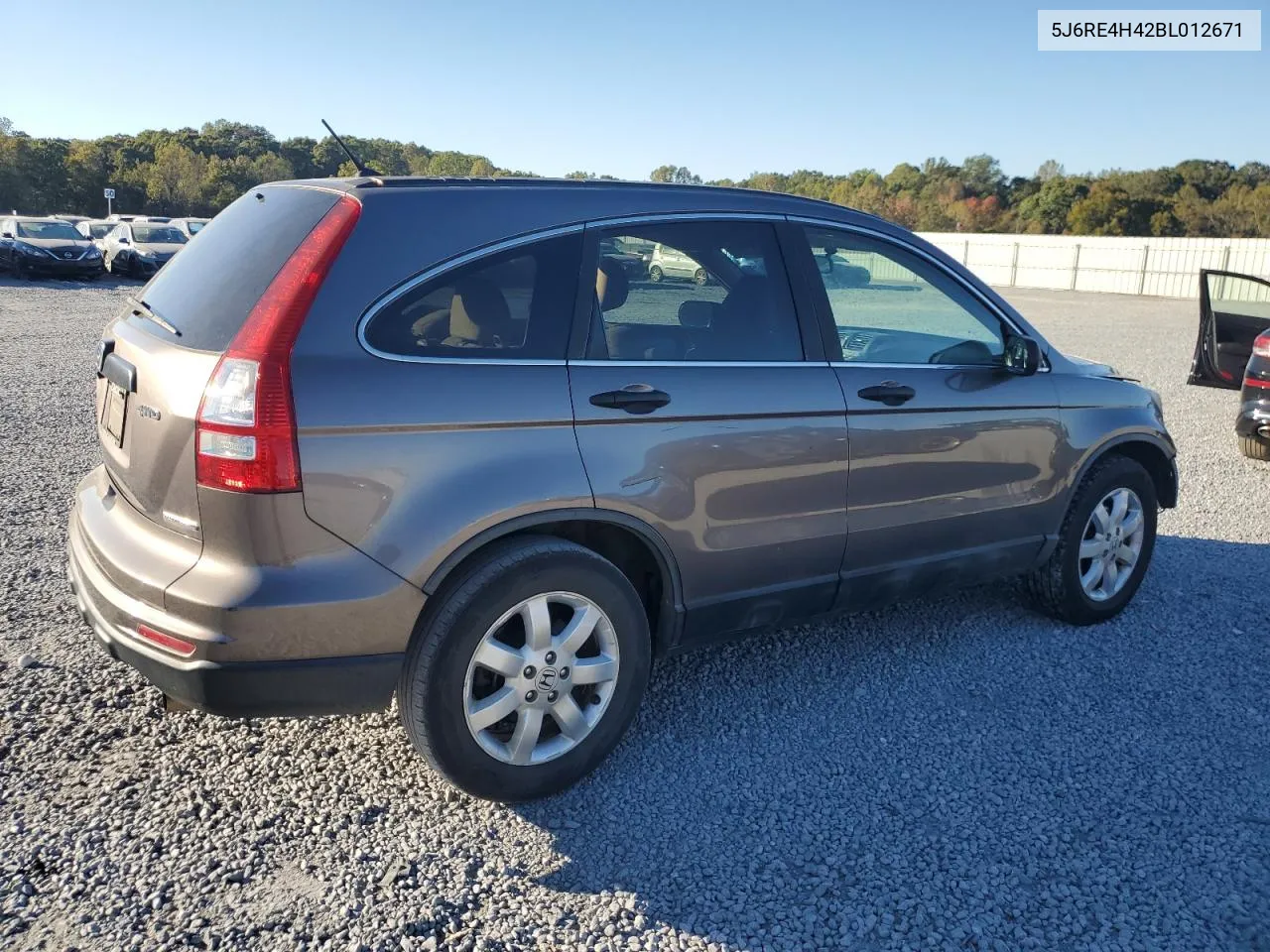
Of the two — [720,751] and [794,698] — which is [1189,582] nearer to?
[794,698]

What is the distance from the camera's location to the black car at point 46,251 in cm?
2631

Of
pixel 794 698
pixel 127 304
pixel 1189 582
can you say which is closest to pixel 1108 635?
pixel 1189 582

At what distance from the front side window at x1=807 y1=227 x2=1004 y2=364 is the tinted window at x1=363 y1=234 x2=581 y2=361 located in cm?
115

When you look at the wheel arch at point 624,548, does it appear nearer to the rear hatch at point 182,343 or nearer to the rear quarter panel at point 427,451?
the rear quarter panel at point 427,451

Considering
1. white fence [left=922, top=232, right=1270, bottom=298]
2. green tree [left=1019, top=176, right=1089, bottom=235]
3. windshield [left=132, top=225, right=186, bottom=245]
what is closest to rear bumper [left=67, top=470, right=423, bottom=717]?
windshield [left=132, top=225, right=186, bottom=245]

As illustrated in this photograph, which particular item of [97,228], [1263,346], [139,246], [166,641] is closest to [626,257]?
[166,641]

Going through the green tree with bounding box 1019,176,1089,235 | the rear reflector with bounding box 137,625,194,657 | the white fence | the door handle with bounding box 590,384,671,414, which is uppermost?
the green tree with bounding box 1019,176,1089,235

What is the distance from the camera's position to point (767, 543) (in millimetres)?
3445

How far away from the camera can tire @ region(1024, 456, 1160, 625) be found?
445cm

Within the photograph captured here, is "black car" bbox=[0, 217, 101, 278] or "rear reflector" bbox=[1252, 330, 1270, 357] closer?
"rear reflector" bbox=[1252, 330, 1270, 357]

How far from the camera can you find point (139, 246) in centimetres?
2800

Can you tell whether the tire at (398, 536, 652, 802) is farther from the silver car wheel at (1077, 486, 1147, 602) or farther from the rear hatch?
the silver car wheel at (1077, 486, 1147, 602)

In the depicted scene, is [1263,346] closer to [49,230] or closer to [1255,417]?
[1255,417]

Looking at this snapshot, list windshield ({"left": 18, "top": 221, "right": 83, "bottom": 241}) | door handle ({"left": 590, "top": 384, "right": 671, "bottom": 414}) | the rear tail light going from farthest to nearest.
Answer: windshield ({"left": 18, "top": 221, "right": 83, "bottom": 241}) → door handle ({"left": 590, "top": 384, "right": 671, "bottom": 414}) → the rear tail light
